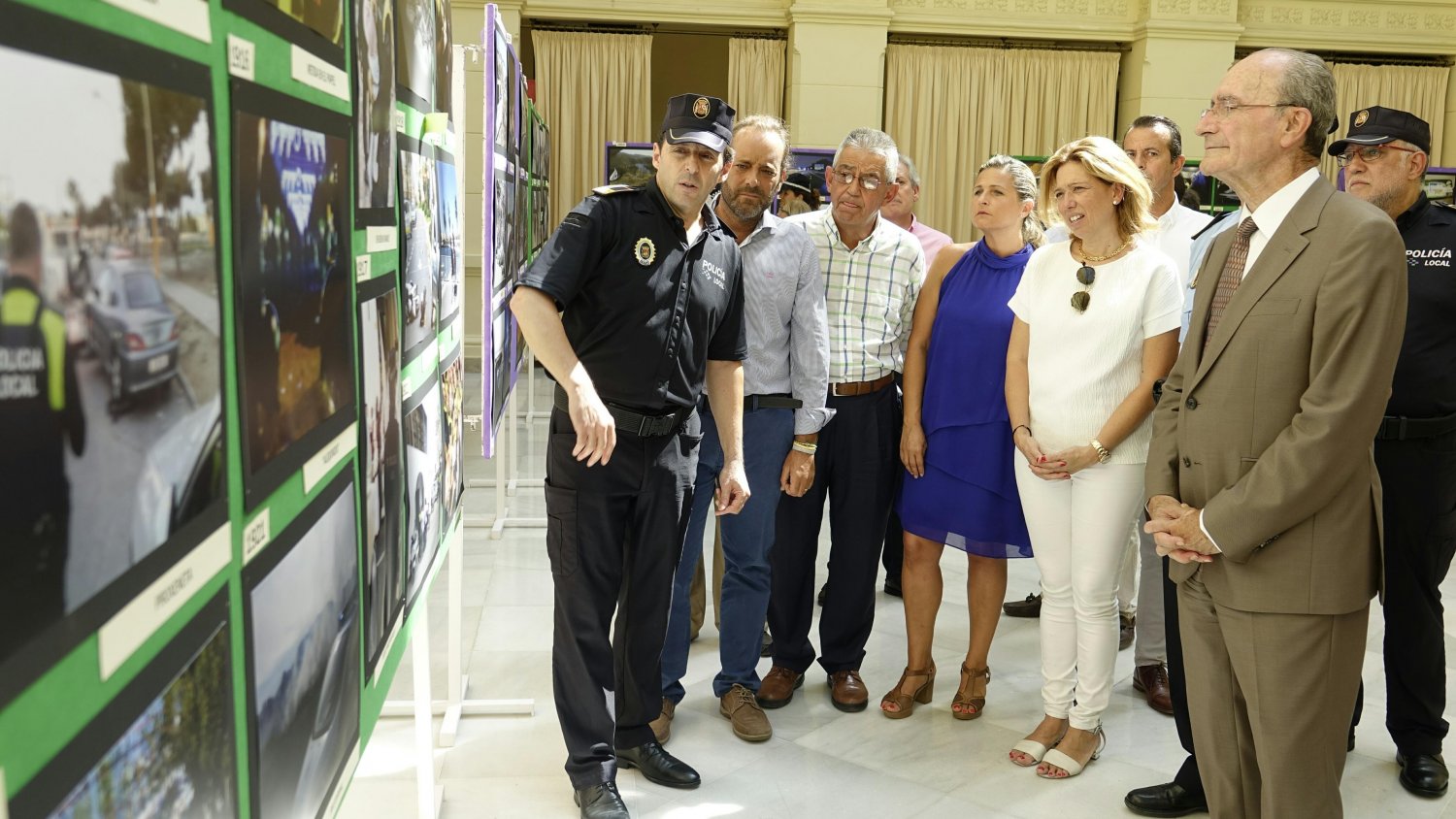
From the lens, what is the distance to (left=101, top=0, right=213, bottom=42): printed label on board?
29.1 inches

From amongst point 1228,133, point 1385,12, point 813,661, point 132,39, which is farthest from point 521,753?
point 1385,12

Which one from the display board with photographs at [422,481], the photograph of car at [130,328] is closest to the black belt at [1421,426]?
the display board with photographs at [422,481]

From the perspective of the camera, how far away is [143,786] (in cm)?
79

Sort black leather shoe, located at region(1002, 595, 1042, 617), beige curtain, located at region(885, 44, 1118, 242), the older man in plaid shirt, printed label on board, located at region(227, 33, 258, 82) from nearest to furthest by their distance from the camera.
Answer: printed label on board, located at region(227, 33, 258, 82) → the older man in plaid shirt → black leather shoe, located at region(1002, 595, 1042, 617) → beige curtain, located at region(885, 44, 1118, 242)

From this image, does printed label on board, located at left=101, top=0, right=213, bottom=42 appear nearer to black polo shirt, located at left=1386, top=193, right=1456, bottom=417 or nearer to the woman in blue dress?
the woman in blue dress

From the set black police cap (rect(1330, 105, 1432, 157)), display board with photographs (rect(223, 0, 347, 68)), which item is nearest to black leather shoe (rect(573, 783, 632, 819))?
display board with photographs (rect(223, 0, 347, 68))

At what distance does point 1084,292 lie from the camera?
283 cm

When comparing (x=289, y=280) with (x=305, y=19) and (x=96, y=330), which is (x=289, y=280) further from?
(x=96, y=330)

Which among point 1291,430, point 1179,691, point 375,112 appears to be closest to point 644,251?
point 375,112

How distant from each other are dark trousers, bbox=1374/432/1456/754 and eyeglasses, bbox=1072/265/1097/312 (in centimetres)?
88

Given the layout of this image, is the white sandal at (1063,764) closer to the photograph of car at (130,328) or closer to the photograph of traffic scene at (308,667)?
the photograph of traffic scene at (308,667)

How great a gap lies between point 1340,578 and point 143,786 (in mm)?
2020

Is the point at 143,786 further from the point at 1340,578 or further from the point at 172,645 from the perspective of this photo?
the point at 1340,578

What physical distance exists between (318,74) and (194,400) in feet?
1.70
